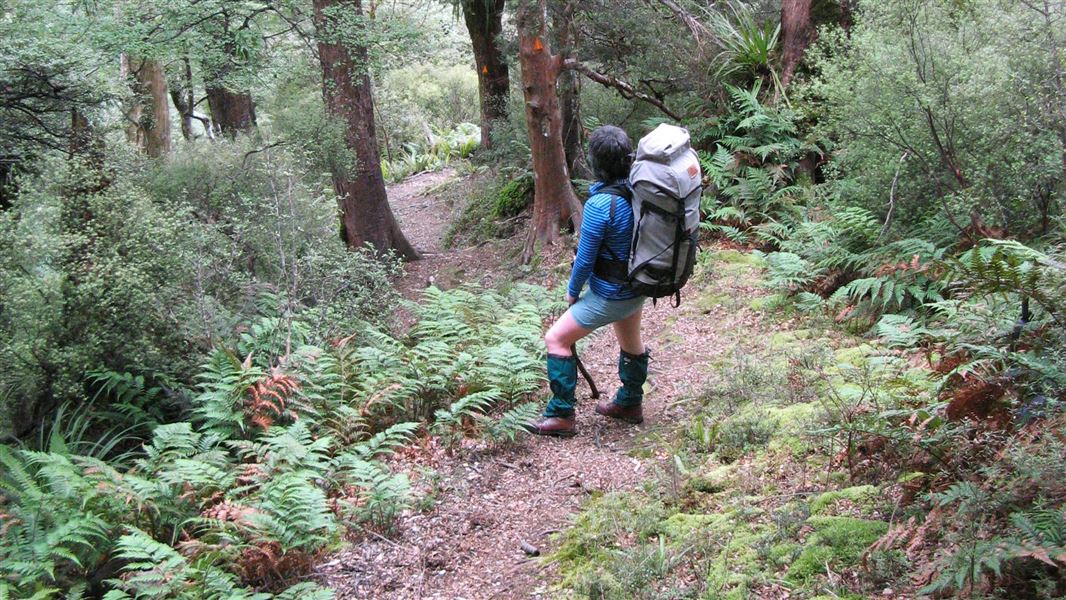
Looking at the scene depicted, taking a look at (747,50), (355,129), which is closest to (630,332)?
(747,50)

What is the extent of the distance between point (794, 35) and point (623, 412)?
8.04m

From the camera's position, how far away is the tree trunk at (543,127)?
10.9m

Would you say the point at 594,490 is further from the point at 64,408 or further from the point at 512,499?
the point at 64,408

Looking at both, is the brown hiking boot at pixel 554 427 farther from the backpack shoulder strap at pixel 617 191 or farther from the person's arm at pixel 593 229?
the backpack shoulder strap at pixel 617 191

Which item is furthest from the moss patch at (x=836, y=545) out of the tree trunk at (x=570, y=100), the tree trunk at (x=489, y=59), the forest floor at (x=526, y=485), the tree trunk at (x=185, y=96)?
the tree trunk at (x=185, y=96)

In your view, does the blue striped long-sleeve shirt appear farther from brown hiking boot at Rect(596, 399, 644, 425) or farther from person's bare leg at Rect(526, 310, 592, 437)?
brown hiking boot at Rect(596, 399, 644, 425)

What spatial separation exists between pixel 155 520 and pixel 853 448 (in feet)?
13.1

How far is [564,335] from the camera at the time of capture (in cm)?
536

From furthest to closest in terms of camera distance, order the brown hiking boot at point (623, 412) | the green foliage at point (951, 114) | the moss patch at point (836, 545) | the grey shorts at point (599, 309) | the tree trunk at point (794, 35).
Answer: the tree trunk at point (794, 35), the green foliage at point (951, 114), the brown hiking boot at point (623, 412), the grey shorts at point (599, 309), the moss patch at point (836, 545)

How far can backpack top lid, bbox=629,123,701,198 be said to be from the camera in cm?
468

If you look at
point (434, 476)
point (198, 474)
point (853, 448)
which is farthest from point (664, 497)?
point (198, 474)

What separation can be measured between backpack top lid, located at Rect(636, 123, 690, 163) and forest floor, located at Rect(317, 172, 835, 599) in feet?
6.28

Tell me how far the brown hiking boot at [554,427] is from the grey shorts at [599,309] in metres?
0.84

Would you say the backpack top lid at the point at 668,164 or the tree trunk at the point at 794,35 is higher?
the tree trunk at the point at 794,35
